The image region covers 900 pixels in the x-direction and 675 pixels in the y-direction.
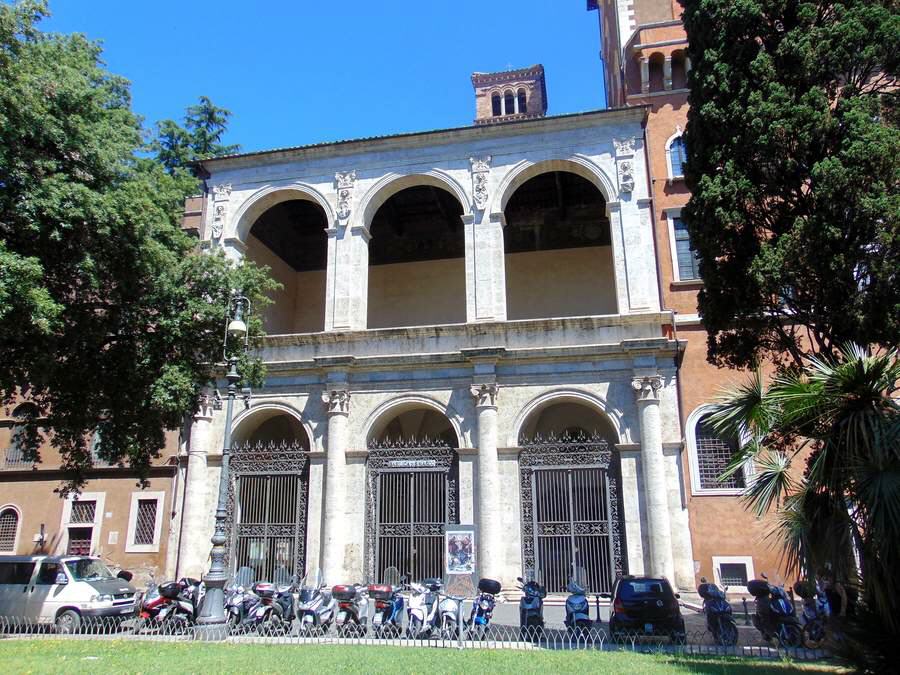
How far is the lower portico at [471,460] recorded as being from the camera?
18.0 m

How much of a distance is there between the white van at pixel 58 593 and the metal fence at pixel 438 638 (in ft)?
0.69

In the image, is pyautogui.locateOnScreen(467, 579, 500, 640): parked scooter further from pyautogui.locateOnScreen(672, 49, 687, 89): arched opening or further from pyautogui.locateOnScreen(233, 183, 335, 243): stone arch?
pyautogui.locateOnScreen(672, 49, 687, 89): arched opening

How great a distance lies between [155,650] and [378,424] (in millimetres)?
10192

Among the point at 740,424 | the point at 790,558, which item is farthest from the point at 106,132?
the point at 790,558

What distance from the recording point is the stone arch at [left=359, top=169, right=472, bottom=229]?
2158cm

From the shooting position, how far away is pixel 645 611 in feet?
39.6

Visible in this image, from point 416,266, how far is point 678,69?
38.3 feet

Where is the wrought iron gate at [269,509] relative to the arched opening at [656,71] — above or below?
below

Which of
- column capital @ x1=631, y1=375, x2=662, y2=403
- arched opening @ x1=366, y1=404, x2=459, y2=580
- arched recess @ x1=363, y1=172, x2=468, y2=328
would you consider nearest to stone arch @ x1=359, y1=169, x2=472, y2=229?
arched recess @ x1=363, y1=172, x2=468, y2=328

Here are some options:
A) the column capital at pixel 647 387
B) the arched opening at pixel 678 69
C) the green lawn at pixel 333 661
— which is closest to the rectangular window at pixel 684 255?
the column capital at pixel 647 387

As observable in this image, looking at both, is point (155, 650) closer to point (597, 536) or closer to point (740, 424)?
point (740, 424)

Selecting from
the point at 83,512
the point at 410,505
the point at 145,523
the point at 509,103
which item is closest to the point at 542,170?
the point at 410,505

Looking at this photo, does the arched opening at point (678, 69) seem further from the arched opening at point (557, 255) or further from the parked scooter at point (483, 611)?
the parked scooter at point (483, 611)

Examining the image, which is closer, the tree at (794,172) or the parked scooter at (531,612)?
the tree at (794,172)
